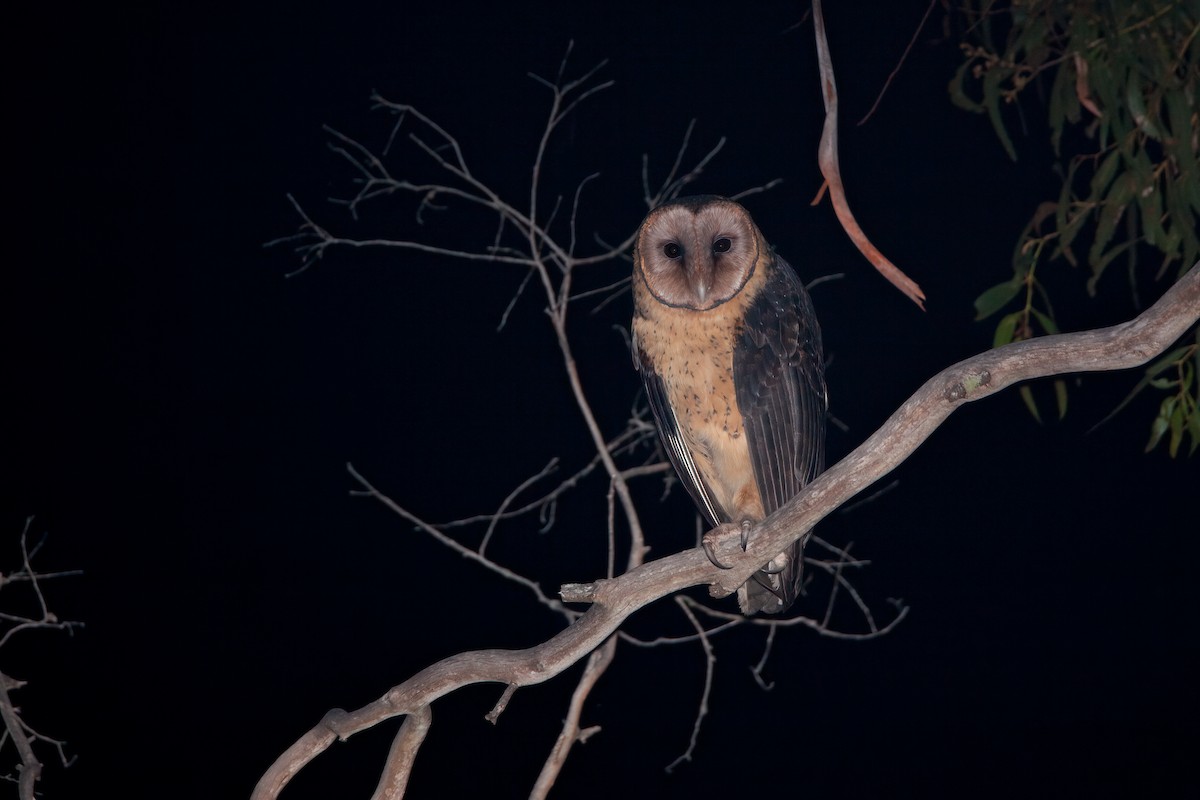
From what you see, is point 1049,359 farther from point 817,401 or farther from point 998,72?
point 998,72

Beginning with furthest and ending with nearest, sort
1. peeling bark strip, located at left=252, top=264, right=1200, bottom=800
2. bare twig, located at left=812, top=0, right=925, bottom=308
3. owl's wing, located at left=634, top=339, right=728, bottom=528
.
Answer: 1. owl's wing, located at left=634, top=339, right=728, bottom=528
2. bare twig, located at left=812, top=0, right=925, bottom=308
3. peeling bark strip, located at left=252, top=264, right=1200, bottom=800

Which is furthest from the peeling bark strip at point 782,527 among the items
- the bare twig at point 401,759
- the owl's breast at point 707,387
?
the owl's breast at point 707,387

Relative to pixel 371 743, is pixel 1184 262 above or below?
above

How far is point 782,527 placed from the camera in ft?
5.18

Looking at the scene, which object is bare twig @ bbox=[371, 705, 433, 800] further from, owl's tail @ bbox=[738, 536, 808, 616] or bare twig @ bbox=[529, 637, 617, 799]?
owl's tail @ bbox=[738, 536, 808, 616]

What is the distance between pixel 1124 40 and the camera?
179cm

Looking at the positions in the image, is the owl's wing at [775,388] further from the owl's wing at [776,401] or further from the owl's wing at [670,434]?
the owl's wing at [670,434]

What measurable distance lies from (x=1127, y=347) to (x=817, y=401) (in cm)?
68

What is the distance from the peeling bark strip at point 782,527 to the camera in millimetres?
1327

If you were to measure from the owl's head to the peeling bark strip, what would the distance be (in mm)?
434

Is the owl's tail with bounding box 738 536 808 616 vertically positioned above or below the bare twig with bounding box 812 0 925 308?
below

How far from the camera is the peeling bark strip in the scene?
1.33 m

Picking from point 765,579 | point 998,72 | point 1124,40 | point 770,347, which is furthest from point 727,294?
point 1124,40

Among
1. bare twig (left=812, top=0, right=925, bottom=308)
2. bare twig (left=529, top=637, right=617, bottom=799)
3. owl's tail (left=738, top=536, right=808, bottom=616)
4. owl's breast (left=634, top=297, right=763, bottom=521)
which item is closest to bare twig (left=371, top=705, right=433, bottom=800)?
bare twig (left=529, top=637, right=617, bottom=799)
